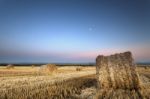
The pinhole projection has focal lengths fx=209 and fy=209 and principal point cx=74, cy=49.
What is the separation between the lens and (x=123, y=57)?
40.2 ft

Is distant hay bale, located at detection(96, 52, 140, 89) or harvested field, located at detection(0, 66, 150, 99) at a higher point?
distant hay bale, located at detection(96, 52, 140, 89)

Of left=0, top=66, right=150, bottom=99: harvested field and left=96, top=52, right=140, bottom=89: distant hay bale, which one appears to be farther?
left=96, top=52, right=140, bottom=89: distant hay bale

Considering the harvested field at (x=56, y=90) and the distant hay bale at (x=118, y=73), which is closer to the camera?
the harvested field at (x=56, y=90)

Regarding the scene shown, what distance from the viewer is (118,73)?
11.9 metres

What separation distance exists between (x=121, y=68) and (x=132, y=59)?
848 mm

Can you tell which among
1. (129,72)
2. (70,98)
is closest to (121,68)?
(129,72)

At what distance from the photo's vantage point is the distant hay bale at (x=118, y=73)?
11.6 meters

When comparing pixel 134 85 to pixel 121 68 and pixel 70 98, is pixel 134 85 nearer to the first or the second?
pixel 121 68

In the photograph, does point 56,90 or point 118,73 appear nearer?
point 56,90

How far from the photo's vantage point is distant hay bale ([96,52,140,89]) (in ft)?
38.0

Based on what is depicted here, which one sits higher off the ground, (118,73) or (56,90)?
(118,73)

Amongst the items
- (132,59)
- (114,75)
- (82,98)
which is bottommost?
(82,98)

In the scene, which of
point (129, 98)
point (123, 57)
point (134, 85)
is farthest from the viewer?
point (123, 57)

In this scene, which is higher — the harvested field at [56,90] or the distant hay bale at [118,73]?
the distant hay bale at [118,73]
